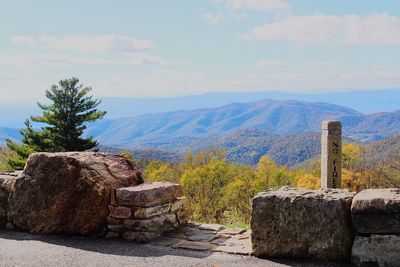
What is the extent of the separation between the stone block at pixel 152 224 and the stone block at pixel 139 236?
0.06 m

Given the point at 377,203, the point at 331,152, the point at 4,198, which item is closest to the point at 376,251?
the point at 377,203

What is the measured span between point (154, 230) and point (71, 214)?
1.37m

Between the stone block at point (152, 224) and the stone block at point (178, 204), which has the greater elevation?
the stone block at point (178, 204)

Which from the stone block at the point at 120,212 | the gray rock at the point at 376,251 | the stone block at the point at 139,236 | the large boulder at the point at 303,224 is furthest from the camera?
the stone block at the point at 120,212

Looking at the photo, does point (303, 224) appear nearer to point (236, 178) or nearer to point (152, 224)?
point (152, 224)

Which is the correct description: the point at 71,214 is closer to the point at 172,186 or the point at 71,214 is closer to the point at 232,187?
the point at 172,186

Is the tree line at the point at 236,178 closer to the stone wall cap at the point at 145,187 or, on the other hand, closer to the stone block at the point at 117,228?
the stone wall cap at the point at 145,187


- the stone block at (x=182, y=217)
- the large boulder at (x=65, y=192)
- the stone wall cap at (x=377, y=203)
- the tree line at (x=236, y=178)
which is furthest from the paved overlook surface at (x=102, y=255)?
the tree line at (x=236, y=178)

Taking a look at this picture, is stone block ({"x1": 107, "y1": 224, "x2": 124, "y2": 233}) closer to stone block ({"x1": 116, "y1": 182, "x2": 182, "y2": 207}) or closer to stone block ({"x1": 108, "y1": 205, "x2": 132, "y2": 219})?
stone block ({"x1": 108, "y1": 205, "x2": 132, "y2": 219})

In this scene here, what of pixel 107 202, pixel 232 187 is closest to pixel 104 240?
pixel 107 202

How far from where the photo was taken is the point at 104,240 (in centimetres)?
749

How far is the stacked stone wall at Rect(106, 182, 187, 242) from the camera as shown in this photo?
24.5 feet

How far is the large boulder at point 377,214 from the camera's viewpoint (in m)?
5.79

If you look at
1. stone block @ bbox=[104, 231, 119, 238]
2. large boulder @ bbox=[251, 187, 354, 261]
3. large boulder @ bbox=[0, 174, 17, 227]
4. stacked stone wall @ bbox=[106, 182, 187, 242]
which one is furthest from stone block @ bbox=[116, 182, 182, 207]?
large boulder @ bbox=[0, 174, 17, 227]
